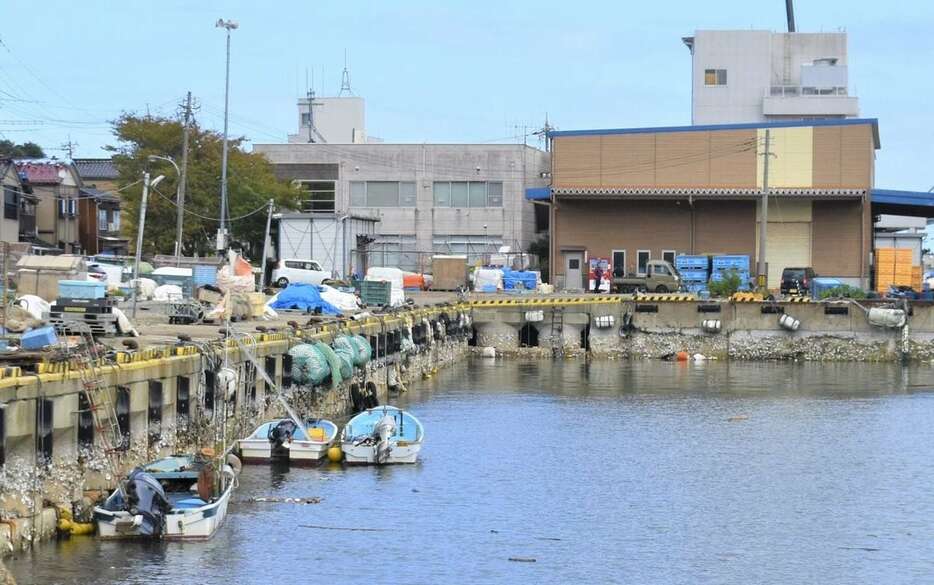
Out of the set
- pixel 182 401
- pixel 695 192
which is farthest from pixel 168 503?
pixel 695 192

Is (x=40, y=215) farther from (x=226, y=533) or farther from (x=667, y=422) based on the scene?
(x=226, y=533)

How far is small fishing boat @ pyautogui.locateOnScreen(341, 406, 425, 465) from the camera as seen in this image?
2961 centimetres

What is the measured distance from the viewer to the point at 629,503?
89.8 feet

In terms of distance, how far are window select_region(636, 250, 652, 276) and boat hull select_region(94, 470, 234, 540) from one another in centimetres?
5295

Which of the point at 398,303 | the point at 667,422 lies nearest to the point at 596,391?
the point at 667,422

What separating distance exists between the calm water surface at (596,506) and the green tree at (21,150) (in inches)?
2756

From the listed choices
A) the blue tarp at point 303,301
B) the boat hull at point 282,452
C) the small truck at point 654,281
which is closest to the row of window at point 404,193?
the small truck at point 654,281

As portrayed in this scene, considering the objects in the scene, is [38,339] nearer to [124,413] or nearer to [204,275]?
[124,413]

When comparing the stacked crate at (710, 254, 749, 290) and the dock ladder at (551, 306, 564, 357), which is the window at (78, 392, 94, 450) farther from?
the stacked crate at (710, 254, 749, 290)

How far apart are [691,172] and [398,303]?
21329 millimetres

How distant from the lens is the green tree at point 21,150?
4097 inches

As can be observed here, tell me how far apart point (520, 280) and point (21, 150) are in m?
53.3

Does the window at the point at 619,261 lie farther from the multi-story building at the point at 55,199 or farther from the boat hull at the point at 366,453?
the boat hull at the point at 366,453

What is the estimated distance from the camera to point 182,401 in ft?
86.9
